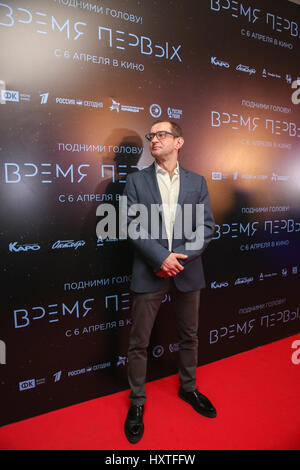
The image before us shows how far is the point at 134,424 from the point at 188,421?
369 millimetres

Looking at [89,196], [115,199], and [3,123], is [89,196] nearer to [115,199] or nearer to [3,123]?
[115,199]

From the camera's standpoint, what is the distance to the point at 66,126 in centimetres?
206

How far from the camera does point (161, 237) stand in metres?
1.98

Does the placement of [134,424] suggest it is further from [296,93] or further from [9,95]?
[296,93]

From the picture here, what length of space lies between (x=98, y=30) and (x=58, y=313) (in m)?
1.96

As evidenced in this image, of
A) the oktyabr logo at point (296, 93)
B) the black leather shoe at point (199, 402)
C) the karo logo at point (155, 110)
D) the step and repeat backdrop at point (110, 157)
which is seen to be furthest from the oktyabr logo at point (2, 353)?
the oktyabr logo at point (296, 93)

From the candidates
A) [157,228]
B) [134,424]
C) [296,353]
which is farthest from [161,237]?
[296,353]


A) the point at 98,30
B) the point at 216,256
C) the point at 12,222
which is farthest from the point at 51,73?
the point at 216,256

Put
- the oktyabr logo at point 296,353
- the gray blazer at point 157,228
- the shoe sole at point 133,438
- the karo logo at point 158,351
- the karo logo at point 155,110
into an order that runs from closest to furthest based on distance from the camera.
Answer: the shoe sole at point 133,438 < the gray blazer at point 157,228 < the karo logo at point 155,110 < the karo logo at point 158,351 < the oktyabr logo at point 296,353

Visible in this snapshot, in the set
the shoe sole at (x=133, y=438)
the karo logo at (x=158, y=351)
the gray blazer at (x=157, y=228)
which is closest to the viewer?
the shoe sole at (x=133, y=438)

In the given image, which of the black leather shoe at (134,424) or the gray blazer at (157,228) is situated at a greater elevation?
the gray blazer at (157,228)

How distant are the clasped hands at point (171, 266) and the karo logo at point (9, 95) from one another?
4.45ft

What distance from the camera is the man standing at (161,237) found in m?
1.95

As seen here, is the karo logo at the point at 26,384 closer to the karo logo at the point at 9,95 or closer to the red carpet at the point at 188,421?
the red carpet at the point at 188,421
